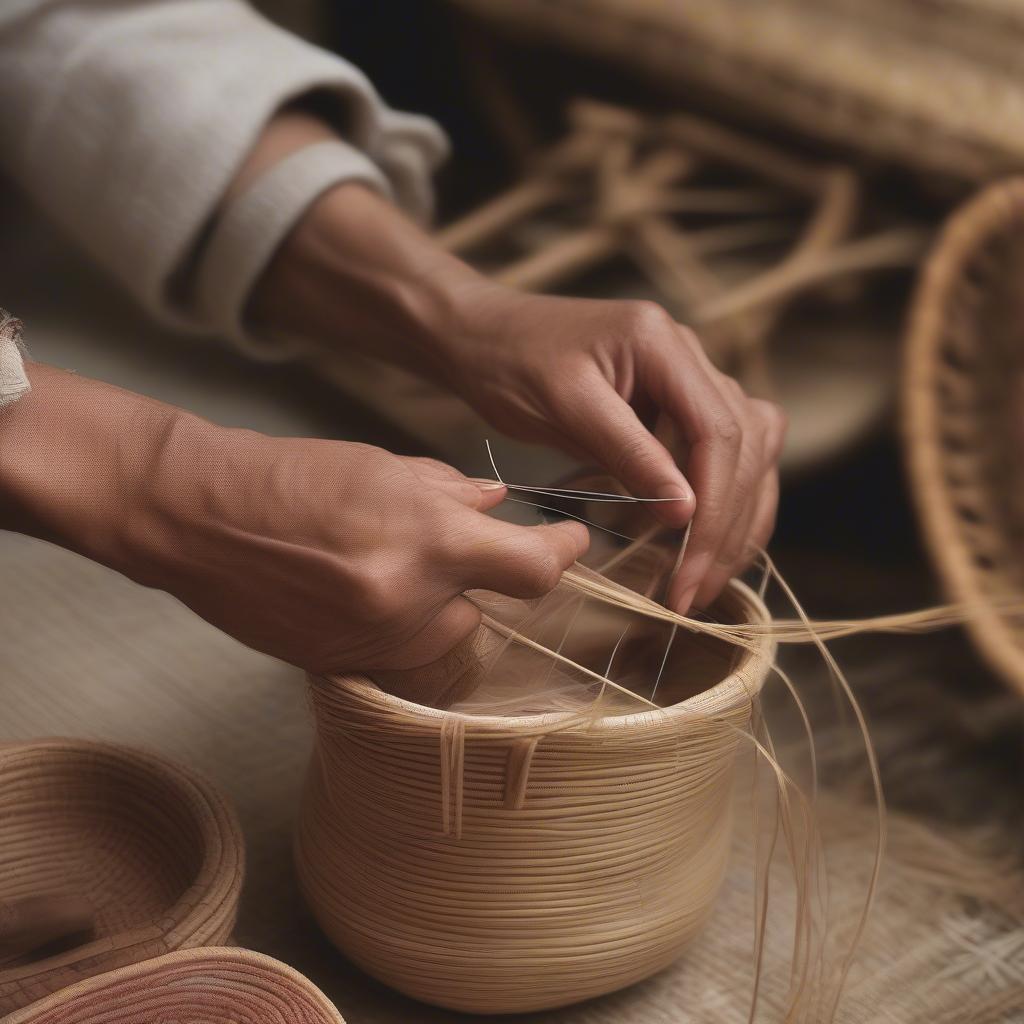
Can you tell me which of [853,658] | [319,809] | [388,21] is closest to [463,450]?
[853,658]

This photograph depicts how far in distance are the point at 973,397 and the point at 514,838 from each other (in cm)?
79

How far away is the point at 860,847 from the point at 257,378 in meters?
0.84

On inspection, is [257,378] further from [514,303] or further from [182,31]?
[514,303]

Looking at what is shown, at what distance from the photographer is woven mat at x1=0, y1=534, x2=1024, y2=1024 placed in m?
0.80

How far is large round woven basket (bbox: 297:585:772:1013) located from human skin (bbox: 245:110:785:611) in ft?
0.33

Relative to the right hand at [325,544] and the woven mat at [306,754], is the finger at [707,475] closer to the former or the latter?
the right hand at [325,544]

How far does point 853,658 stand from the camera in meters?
1.26

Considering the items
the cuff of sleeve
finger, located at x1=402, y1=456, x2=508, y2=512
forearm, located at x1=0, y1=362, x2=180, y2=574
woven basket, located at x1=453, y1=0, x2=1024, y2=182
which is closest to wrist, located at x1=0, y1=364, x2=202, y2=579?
forearm, located at x1=0, y1=362, x2=180, y2=574

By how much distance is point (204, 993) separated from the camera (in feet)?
2.07

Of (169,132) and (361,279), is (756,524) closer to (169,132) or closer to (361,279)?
(361,279)

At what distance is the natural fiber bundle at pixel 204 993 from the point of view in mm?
615

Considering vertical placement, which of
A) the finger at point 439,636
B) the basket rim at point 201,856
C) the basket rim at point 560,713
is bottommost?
the basket rim at point 201,856

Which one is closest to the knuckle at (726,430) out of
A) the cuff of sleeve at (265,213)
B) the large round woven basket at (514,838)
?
the large round woven basket at (514,838)

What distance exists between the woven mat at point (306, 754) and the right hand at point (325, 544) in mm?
266
